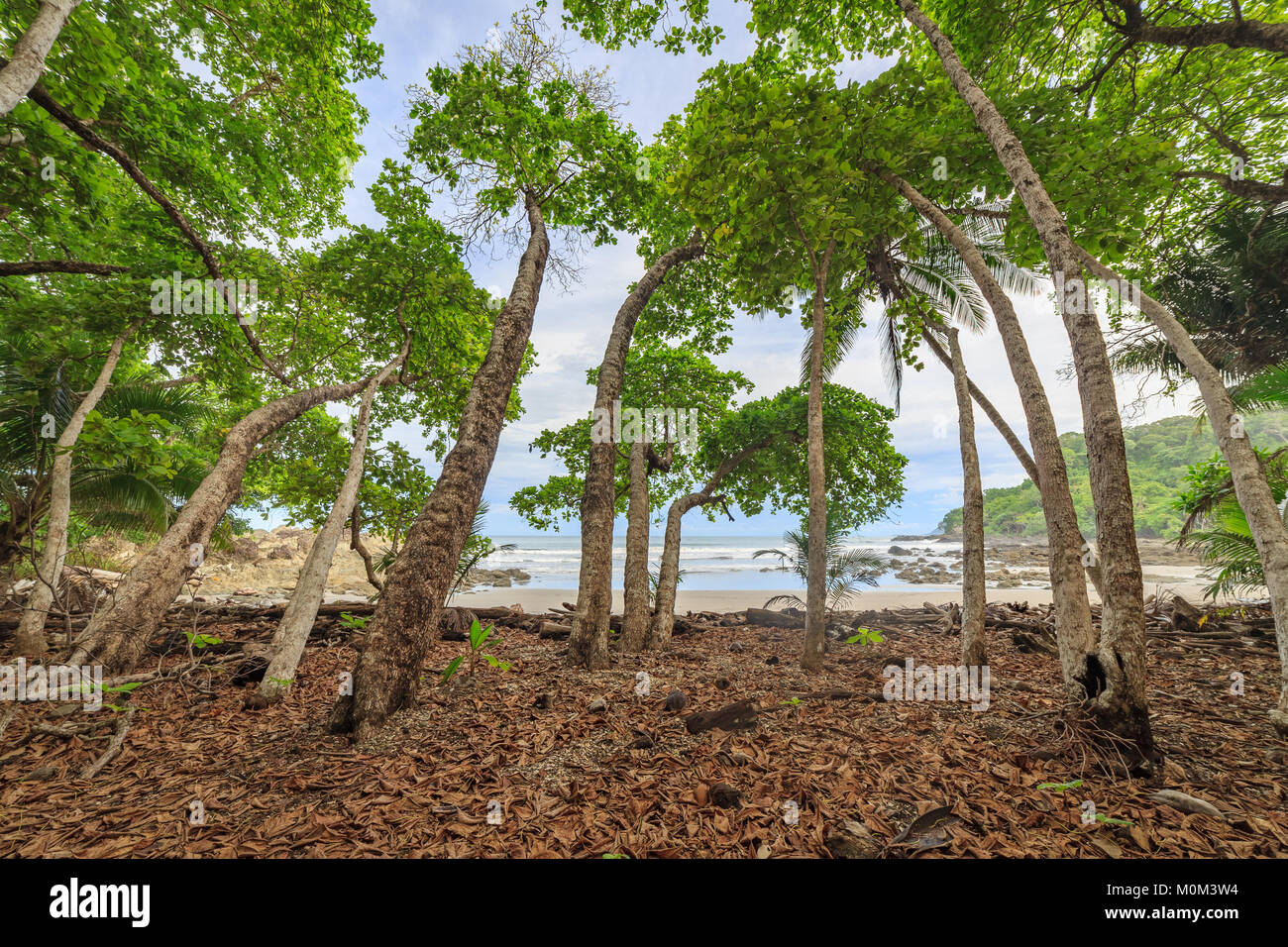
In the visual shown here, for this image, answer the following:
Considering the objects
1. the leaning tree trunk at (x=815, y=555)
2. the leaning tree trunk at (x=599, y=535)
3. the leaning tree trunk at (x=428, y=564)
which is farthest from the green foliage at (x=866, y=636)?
the leaning tree trunk at (x=428, y=564)

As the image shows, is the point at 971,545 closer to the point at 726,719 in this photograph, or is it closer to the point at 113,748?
the point at 726,719

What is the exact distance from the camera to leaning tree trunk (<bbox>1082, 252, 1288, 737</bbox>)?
360cm

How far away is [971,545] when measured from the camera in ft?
20.2

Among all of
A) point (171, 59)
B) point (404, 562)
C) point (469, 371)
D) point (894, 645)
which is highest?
point (171, 59)

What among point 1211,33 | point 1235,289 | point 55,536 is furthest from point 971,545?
point 55,536

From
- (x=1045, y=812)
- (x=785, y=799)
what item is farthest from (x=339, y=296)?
(x=1045, y=812)

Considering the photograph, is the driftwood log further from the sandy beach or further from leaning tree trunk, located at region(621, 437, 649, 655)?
the sandy beach

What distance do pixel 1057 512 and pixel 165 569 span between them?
10.8 m

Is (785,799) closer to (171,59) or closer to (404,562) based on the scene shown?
(404,562)

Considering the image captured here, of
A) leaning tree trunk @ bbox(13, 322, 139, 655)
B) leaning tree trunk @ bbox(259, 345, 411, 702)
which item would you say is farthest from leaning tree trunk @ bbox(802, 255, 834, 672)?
leaning tree trunk @ bbox(13, 322, 139, 655)

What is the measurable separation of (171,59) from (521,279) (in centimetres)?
927

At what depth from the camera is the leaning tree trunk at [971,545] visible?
590 cm

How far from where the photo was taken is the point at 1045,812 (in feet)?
8.87

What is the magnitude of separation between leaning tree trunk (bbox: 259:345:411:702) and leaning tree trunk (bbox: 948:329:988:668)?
853 centimetres
